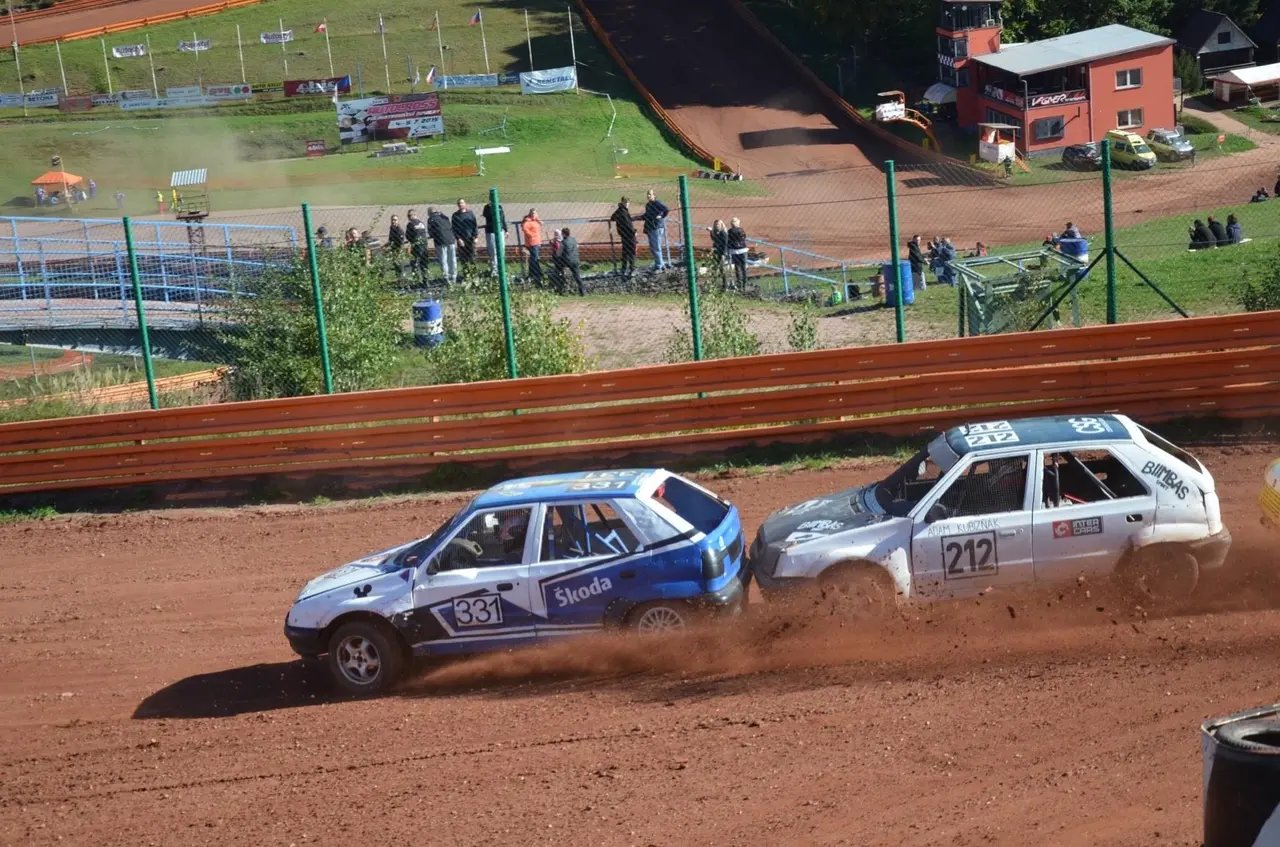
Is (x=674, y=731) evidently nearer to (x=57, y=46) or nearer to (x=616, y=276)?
(x=616, y=276)

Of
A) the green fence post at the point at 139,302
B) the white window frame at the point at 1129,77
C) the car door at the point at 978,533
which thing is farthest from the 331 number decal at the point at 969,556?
the white window frame at the point at 1129,77

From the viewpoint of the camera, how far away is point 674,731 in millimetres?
9031

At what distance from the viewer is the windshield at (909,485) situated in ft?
34.2

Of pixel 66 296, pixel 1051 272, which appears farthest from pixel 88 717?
pixel 66 296

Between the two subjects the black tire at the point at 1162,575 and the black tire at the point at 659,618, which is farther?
the black tire at the point at 659,618

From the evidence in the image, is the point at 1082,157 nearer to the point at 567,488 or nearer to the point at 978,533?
the point at 978,533

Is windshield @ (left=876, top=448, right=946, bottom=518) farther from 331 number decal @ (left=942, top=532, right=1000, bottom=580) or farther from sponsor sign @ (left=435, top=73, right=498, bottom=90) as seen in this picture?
sponsor sign @ (left=435, top=73, right=498, bottom=90)

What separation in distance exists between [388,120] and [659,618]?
46.6 metres

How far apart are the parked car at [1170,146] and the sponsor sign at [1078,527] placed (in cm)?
3636

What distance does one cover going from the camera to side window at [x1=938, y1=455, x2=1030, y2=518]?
1017 centimetres

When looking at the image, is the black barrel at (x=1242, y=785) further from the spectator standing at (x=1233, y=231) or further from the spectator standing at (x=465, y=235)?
the spectator standing at (x=1233, y=231)

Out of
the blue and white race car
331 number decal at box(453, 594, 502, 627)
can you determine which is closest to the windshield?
the blue and white race car

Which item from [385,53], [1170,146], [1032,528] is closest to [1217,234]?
[1170,146]

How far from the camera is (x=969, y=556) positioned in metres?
10.1
